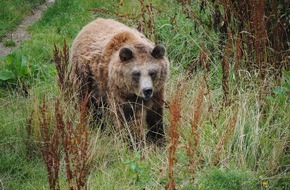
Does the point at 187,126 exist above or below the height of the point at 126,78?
below

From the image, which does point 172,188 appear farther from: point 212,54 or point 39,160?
point 212,54

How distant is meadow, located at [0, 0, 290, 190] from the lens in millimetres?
5332

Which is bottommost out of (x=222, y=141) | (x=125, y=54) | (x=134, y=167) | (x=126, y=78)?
(x=134, y=167)

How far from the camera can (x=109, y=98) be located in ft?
23.5

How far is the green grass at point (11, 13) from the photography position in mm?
11680

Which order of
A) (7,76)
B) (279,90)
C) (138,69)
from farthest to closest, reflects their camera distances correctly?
1. (7,76)
2. (138,69)
3. (279,90)

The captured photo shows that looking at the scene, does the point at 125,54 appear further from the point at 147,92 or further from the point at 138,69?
the point at 147,92

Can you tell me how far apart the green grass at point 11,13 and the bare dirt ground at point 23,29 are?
9cm

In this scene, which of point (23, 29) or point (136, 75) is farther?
point (23, 29)

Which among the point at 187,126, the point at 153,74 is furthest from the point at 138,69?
the point at 187,126

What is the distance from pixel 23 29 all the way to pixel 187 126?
6144mm

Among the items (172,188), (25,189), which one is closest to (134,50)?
(25,189)

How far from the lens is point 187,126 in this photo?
6.59m

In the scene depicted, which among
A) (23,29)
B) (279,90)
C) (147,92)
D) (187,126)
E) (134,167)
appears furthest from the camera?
(23,29)
